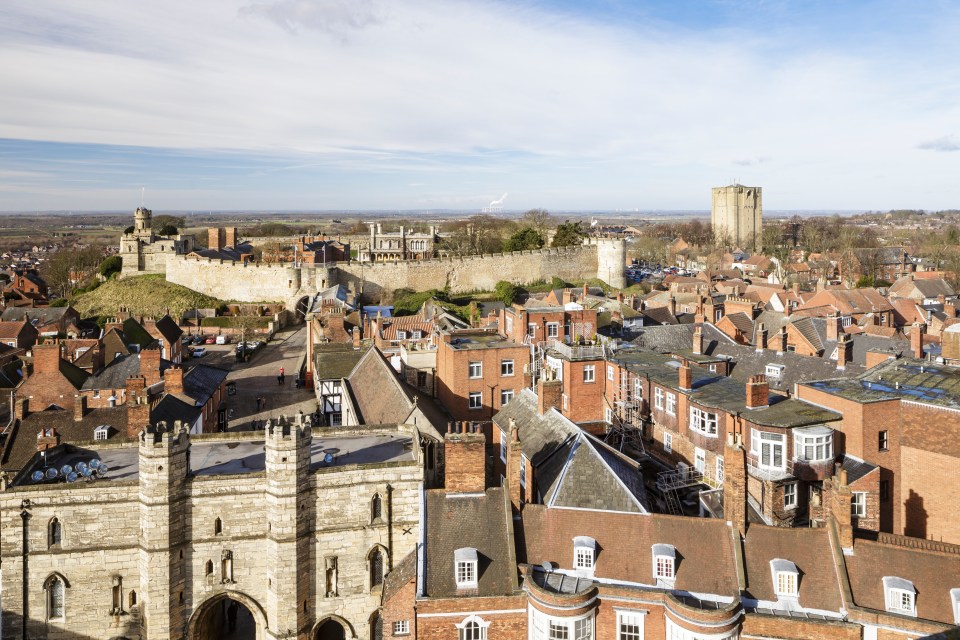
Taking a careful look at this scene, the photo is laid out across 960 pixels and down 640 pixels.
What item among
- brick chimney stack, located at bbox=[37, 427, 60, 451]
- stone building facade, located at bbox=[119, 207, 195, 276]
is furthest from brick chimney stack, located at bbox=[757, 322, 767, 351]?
stone building facade, located at bbox=[119, 207, 195, 276]

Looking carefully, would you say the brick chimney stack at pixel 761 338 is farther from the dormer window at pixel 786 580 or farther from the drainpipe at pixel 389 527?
the drainpipe at pixel 389 527

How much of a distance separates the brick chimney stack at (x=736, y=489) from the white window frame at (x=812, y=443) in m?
3.30

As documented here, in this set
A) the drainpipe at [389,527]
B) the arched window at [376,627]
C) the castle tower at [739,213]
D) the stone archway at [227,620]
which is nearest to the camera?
the stone archway at [227,620]

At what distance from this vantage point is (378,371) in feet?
86.6

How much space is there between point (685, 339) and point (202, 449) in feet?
A: 72.9

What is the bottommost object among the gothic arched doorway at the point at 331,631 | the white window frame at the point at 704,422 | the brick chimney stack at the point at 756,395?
the gothic arched doorway at the point at 331,631

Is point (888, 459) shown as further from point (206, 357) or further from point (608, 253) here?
point (608, 253)

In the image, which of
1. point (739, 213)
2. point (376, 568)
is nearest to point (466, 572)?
point (376, 568)

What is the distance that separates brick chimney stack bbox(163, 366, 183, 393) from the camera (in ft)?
83.9

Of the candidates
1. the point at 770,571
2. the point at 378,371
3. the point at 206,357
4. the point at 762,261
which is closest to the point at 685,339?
the point at 378,371

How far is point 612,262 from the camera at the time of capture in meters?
76.2

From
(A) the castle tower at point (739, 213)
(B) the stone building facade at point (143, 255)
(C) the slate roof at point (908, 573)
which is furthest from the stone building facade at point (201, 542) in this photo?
(A) the castle tower at point (739, 213)

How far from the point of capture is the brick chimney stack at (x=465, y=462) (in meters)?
15.1

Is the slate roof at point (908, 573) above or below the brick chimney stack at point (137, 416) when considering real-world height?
below
